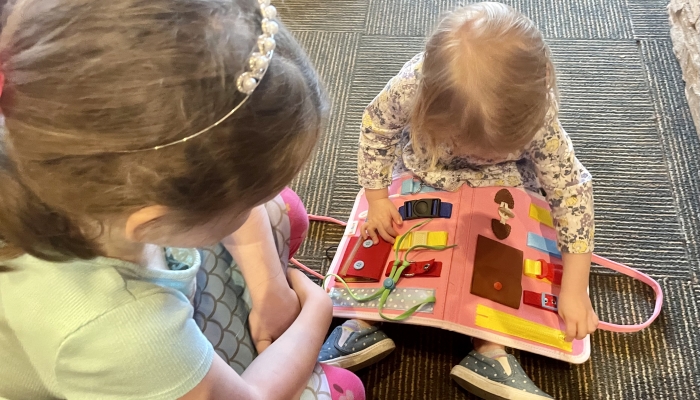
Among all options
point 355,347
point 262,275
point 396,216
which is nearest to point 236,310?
point 262,275

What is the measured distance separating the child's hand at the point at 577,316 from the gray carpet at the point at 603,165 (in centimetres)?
11

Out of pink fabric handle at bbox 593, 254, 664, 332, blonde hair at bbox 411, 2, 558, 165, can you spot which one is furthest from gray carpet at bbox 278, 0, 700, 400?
blonde hair at bbox 411, 2, 558, 165

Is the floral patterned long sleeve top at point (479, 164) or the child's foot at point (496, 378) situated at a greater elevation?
the floral patterned long sleeve top at point (479, 164)

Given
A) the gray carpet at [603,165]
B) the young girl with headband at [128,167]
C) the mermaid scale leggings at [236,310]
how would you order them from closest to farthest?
the young girl with headband at [128,167] < the mermaid scale leggings at [236,310] < the gray carpet at [603,165]

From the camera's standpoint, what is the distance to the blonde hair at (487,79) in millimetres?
753

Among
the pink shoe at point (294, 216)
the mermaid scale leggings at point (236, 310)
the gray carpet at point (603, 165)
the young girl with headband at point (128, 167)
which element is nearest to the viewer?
the young girl with headband at point (128, 167)

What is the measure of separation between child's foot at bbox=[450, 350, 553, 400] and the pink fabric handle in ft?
0.60

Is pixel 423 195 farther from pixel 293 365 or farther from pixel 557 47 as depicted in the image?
pixel 557 47

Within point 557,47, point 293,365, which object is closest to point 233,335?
point 293,365

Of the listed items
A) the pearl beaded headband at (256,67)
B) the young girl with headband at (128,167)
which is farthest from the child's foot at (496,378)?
the pearl beaded headband at (256,67)

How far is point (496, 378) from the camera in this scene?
0.95m

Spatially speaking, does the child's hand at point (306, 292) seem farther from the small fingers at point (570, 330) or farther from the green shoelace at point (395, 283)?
the small fingers at point (570, 330)

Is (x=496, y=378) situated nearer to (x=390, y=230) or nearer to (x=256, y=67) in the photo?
(x=390, y=230)

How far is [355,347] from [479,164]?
41 cm
